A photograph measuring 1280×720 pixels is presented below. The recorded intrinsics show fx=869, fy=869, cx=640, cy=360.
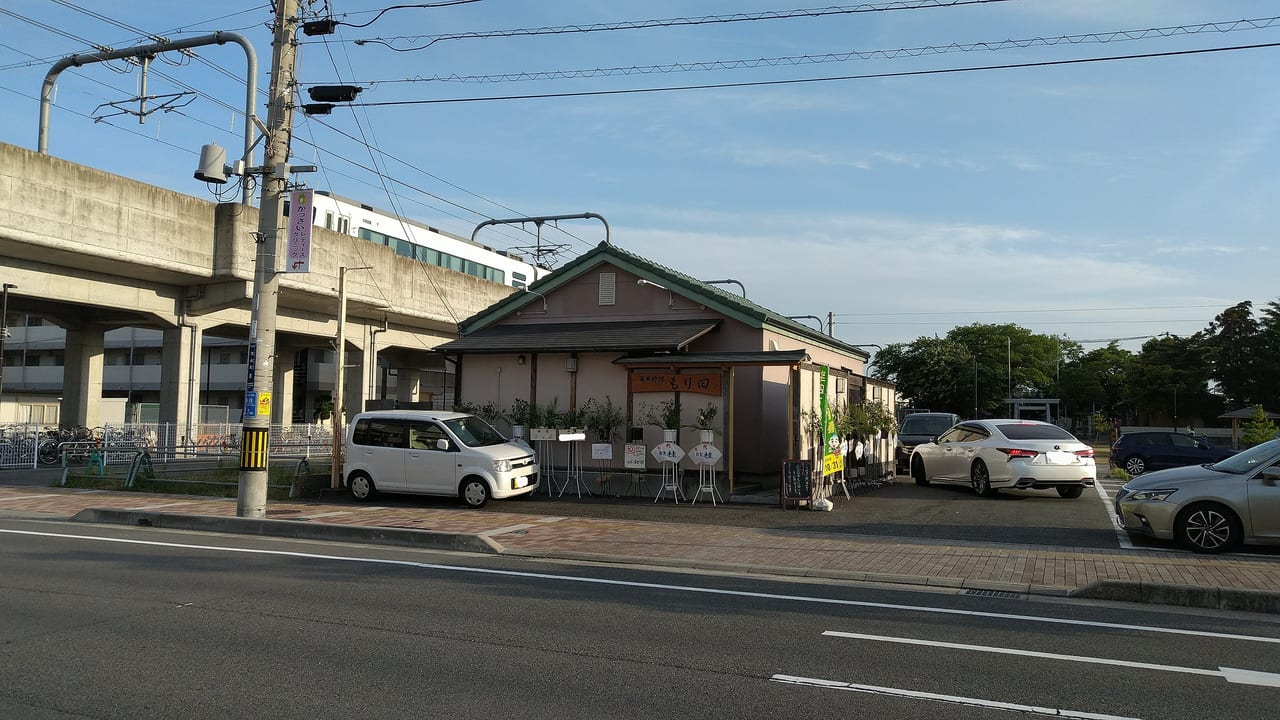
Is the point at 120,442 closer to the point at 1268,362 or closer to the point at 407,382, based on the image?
the point at 407,382

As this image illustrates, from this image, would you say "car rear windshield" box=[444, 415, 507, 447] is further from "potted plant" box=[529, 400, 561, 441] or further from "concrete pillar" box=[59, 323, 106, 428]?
"concrete pillar" box=[59, 323, 106, 428]

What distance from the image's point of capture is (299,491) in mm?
17672

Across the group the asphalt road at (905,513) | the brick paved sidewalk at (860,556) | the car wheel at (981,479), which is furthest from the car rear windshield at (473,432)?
the car wheel at (981,479)

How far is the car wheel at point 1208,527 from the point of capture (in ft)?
35.3

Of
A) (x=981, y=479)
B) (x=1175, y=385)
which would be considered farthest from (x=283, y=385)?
(x=1175, y=385)

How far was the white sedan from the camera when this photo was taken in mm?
16641

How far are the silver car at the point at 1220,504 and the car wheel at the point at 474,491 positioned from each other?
10498 millimetres

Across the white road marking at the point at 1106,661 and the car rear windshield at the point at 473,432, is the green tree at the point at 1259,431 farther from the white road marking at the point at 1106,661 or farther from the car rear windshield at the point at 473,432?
the white road marking at the point at 1106,661

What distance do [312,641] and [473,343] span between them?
1314 cm

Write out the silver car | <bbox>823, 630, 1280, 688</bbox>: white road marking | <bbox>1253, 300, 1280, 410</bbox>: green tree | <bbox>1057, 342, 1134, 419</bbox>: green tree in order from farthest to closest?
<bbox>1057, 342, 1134, 419</bbox>: green tree
<bbox>1253, 300, 1280, 410</bbox>: green tree
the silver car
<bbox>823, 630, 1280, 688</bbox>: white road marking

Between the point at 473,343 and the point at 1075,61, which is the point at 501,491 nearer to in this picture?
the point at 473,343

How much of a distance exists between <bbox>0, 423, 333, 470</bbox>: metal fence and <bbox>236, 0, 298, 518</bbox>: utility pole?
28.5 feet

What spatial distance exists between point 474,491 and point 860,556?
7.73 m

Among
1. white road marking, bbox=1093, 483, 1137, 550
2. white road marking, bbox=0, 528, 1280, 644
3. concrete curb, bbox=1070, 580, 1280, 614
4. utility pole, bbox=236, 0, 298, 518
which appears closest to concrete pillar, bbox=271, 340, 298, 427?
utility pole, bbox=236, 0, 298, 518
